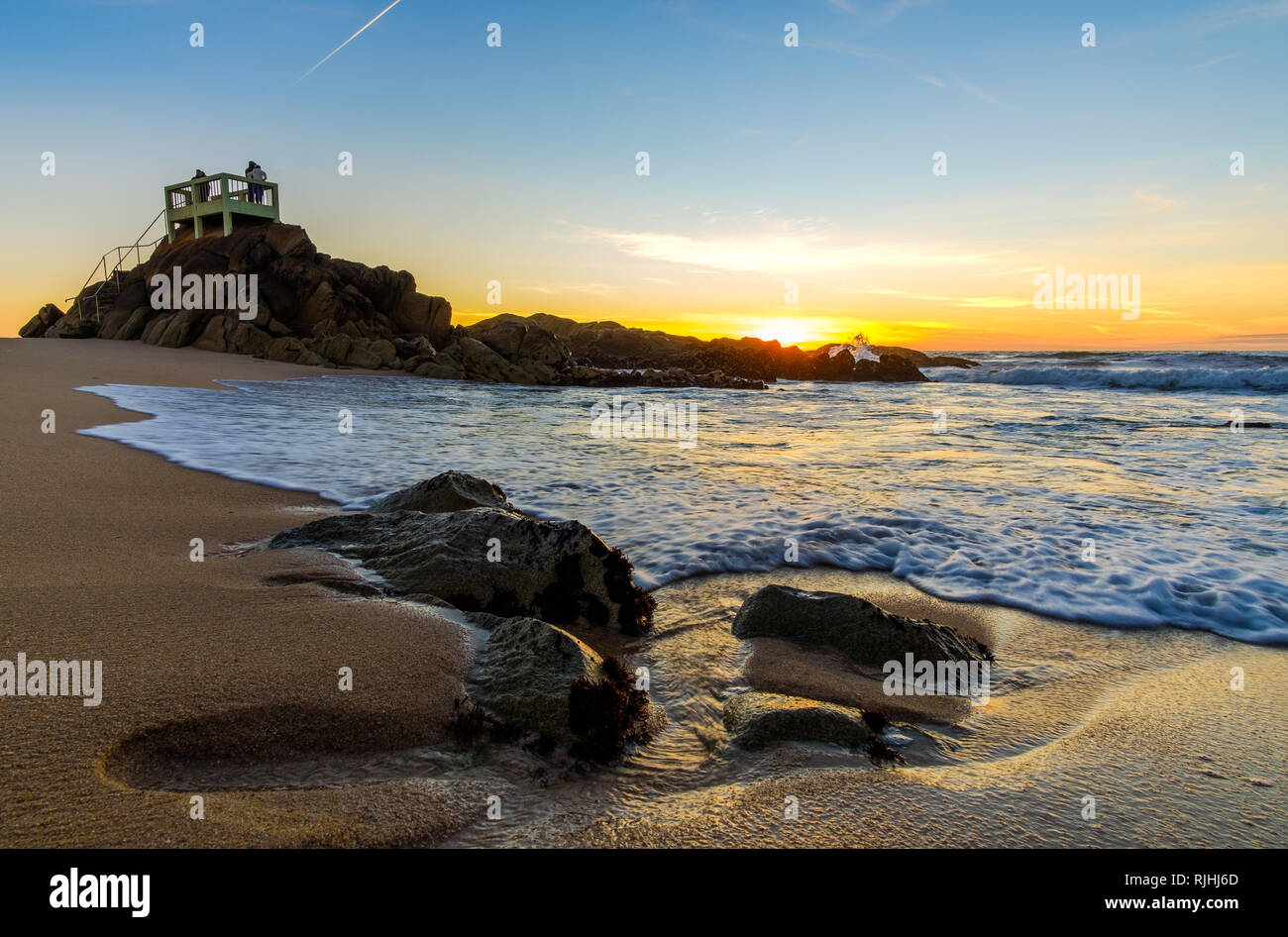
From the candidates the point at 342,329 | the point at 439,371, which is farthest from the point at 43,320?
the point at 439,371

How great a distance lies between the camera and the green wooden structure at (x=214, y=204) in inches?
1289

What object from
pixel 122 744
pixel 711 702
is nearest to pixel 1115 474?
pixel 711 702

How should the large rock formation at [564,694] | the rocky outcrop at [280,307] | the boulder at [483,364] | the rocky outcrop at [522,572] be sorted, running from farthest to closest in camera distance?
1. the boulder at [483,364]
2. the rocky outcrop at [280,307]
3. the rocky outcrop at [522,572]
4. the large rock formation at [564,694]

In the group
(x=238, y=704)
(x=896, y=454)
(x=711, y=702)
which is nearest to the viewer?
(x=238, y=704)

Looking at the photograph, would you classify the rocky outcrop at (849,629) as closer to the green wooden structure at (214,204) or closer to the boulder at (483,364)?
the boulder at (483,364)

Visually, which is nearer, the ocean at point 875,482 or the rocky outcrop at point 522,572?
the rocky outcrop at point 522,572

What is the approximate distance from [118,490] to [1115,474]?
11.2 m

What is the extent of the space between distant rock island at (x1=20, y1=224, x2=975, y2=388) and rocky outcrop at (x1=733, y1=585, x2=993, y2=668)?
85.3ft

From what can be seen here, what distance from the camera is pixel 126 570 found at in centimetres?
402

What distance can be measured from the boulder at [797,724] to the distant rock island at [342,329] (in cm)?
2701

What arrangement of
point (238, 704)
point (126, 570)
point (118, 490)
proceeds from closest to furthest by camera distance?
point (238, 704) → point (126, 570) → point (118, 490)

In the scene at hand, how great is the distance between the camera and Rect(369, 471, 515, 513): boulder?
552 cm

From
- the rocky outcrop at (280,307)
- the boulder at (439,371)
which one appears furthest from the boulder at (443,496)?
the rocky outcrop at (280,307)
